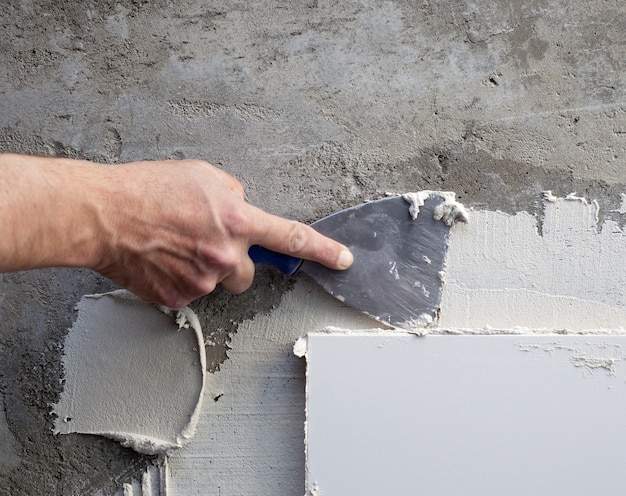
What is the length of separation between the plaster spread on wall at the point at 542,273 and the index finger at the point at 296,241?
0.29 m

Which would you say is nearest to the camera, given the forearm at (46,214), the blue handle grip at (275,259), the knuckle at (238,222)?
the forearm at (46,214)

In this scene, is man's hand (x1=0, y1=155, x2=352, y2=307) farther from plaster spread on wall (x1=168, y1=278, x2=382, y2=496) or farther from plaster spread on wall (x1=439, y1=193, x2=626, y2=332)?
plaster spread on wall (x1=439, y1=193, x2=626, y2=332)

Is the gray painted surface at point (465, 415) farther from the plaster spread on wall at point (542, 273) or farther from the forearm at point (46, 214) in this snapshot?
the forearm at point (46, 214)

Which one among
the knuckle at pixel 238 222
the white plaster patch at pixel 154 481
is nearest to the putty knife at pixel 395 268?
the knuckle at pixel 238 222

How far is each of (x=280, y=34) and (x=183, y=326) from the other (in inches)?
32.4

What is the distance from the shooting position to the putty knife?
1363mm

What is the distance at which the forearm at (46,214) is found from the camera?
1.05 meters

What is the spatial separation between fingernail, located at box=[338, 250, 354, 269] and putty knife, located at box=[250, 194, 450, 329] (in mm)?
22

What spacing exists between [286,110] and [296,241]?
399 mm

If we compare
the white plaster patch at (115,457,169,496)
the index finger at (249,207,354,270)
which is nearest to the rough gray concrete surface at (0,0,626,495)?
the white plaster patch at (115,457,169,496)

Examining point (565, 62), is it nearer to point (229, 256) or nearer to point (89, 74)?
point (229, 256)

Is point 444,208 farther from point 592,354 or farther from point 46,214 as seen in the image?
point 46,214

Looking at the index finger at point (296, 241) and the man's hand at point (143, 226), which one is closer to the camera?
the man's hand at point (143, 226)

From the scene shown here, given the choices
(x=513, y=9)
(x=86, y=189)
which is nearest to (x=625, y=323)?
(x=513, y=9)
